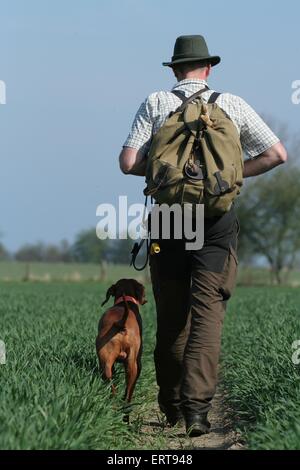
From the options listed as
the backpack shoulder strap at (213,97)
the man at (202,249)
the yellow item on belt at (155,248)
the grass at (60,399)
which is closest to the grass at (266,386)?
the man at (202,249)

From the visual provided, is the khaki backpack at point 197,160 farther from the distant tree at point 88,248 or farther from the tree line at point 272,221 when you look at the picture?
the distant tree at point 88,248

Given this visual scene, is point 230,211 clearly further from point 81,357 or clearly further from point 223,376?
point 223,376

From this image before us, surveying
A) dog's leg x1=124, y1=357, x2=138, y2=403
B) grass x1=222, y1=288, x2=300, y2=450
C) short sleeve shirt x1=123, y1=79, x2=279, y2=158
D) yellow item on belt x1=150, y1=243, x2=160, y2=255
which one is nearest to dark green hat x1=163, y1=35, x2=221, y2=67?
short sleeve shirt x1=123, y1=79, x2=279, y2=158

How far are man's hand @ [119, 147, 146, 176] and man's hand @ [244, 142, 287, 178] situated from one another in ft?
2.30

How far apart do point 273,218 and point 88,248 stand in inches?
791

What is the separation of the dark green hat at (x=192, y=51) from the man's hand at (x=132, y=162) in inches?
24.9

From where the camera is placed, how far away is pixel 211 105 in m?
5.60

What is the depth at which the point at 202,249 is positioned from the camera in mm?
5660

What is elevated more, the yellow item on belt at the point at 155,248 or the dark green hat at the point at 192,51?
the dark green hat at the point at 192,51

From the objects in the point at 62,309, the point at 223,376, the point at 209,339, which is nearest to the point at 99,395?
the point at 209,339

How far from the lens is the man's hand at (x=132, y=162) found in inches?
225

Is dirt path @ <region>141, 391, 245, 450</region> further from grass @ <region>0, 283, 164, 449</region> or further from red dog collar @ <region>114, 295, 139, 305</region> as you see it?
red dog collar @ <region>114, 295, 139, 305</region>

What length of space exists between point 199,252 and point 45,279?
39.4 metres
